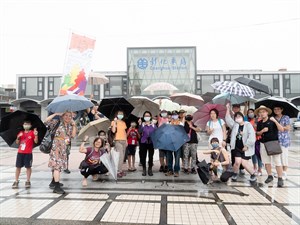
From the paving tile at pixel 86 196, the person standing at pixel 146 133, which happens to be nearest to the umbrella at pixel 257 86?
the person standing at pixel 146 133

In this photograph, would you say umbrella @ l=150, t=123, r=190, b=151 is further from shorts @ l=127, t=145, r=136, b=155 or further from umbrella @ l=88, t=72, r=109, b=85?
umbrella @ l=88, t=72, r=109, b=85

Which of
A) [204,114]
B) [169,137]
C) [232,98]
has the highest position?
[232,98]

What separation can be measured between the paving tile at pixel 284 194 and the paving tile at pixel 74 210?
3412 mm

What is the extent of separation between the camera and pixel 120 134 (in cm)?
624

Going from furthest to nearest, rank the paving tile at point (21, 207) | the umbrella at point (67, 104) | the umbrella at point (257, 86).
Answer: the umbrella at point (257, 86) < the umbrella at point (67, 104) < the paving tile at point (21, 207)

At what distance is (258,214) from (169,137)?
2.59m

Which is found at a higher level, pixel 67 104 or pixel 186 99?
pixel 186 99

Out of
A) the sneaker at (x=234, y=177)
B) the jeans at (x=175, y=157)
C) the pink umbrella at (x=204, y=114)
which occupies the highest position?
the pink umbrella at (x=204, y=114)

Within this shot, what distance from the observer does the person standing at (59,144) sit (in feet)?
17.2

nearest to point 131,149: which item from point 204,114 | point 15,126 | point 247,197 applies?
point 204,114

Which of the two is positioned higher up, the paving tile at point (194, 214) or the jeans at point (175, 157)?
the jeans at point (175, 157)

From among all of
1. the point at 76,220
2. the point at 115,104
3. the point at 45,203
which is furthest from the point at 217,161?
the point at 45,203

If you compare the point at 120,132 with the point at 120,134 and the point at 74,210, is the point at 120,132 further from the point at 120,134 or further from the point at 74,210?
the point at 74,210

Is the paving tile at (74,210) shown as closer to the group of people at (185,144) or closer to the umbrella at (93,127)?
the group of people at (185,144)
